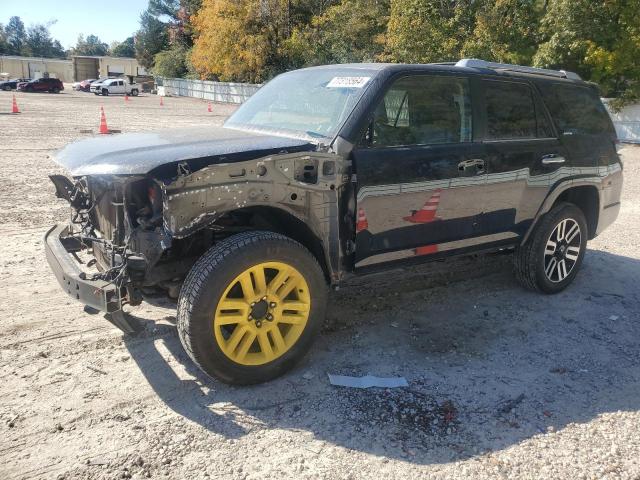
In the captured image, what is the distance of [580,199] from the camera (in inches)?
213

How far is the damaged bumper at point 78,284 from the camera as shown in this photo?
10.2 ft

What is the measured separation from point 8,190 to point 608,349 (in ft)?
27.8

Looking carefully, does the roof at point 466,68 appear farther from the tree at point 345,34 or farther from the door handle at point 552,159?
the tree at point 345,34

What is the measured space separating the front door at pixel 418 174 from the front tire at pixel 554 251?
863mm

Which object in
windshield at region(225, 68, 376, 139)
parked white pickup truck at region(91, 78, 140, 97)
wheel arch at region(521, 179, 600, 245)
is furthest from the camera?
parked white pickup truck at region(91, 78, 140, 97)

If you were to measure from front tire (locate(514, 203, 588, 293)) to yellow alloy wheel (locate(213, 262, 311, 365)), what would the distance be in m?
2.48

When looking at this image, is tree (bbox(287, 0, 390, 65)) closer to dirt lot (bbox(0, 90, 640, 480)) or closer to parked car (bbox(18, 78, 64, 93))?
parked car (bbox(18, 78, 64, 93))

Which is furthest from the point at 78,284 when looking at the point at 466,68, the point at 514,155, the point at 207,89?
the point at 207,89

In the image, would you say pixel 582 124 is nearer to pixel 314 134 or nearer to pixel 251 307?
pixel 314 134

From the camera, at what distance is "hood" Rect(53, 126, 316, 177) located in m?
3.00

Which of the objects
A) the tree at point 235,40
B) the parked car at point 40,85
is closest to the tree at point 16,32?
the parked car at point 40,85

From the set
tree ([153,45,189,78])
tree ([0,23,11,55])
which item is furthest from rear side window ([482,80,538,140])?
tree ([0,23,11,55])

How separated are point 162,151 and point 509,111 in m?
2.86

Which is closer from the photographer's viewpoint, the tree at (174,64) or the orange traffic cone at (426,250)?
the orange traffic cone at (426,250)
